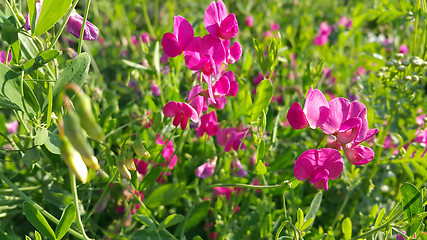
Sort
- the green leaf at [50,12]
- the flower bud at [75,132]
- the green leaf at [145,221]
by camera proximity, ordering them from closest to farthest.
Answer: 1. the flower bud at [75,132]
2. the green leaf at [50,12]
3. the green leaf at [145,221]

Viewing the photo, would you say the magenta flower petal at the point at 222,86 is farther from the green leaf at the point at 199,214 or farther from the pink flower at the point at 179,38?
the green leaf at the point at 199,214

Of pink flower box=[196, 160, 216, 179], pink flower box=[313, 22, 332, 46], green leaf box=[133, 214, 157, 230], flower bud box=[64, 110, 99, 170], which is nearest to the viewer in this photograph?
flower bud box=[64, 110, 99, 170]

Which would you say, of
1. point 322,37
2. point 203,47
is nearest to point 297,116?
point 203,47

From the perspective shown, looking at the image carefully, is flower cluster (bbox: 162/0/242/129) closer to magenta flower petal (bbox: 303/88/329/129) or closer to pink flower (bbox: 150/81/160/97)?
magenta flower petal (bbox: 303/88/329/129)

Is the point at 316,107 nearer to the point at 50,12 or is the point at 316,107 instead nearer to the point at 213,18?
the point at 213,18

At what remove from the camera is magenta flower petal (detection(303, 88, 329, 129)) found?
2.67 ft

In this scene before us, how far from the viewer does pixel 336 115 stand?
807 millimetres

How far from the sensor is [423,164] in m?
1.18

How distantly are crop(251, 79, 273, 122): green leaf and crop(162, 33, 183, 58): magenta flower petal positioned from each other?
0.63 ft

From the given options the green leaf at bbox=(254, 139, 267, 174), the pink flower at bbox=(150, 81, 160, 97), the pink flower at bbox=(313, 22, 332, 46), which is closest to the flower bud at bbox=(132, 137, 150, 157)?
the green leaf at bbox=(254, 139, 267, 174)

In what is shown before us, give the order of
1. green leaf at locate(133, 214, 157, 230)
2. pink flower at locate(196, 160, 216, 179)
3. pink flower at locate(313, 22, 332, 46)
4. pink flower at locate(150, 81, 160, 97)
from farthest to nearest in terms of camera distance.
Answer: pink flower at locate(313, 22, 332, 46), pink flower at locate(150, 81, 160, 97), pink flower at locate(196, 160, 216, 179), green leaf at locate(133, 214, 157, 230)

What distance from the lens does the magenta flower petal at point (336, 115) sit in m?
0.81

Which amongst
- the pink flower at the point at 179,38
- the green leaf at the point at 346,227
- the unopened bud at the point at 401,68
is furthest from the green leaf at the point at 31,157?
the unopened bud at the point at 401,68

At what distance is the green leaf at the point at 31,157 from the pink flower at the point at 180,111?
296 mm
